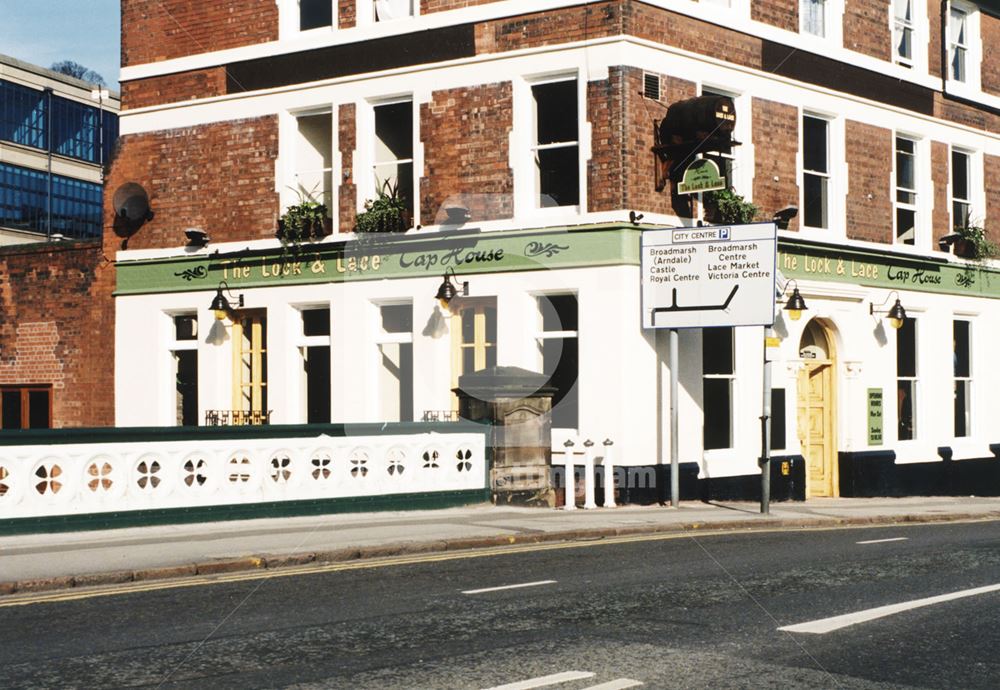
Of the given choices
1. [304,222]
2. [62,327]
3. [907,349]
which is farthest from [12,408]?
[907,349]

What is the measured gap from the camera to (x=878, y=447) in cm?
2622

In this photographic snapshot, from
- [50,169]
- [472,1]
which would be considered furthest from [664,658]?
[50,169]

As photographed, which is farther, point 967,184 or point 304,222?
point 967,184

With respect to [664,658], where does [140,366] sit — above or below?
above

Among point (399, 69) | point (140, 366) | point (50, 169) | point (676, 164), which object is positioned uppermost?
point (50, 169)

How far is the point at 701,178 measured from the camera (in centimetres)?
2128

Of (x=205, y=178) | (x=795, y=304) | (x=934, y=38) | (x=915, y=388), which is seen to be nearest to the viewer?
(x=795, y=304)

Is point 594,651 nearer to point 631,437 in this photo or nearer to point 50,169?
point 631,437

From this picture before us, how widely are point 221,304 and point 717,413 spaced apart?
350 inches

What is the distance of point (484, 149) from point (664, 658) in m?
14.8

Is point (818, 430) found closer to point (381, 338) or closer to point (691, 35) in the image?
point (691, 35)

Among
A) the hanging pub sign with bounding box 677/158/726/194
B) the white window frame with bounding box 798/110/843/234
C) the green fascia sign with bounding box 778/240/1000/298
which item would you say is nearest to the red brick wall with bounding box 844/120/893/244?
the white window frame with bounding box 798/110/843/234

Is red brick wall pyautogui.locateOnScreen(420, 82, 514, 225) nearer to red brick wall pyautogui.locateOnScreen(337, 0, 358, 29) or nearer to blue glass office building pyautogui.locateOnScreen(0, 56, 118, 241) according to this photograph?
red brick wall pyautogui.locateOnScreen(337, 0, 358, 29)

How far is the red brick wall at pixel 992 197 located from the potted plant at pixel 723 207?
904 cm
